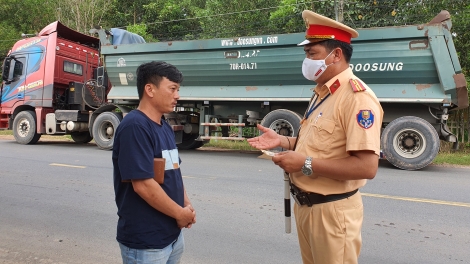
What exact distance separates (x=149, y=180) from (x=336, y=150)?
895 mm

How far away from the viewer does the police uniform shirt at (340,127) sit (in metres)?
1.65

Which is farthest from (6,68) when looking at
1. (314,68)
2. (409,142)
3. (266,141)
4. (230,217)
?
(314,68)

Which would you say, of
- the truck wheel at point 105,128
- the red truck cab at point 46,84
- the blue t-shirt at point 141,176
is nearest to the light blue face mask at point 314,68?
the blue t-shirt at point 141,176

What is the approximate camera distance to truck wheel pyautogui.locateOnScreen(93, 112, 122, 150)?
10.3m

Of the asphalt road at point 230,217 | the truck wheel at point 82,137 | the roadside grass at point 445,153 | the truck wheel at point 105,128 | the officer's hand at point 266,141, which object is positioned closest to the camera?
the officer's hand at point 266,141

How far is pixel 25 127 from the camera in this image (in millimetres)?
11562

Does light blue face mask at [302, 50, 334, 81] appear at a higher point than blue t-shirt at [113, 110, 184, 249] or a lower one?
higher

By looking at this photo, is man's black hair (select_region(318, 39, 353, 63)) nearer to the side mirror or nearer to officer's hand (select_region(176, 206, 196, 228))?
officer's hand (select_region(176, 206, 196, 228))

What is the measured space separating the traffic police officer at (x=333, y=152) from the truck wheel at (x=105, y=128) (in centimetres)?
910

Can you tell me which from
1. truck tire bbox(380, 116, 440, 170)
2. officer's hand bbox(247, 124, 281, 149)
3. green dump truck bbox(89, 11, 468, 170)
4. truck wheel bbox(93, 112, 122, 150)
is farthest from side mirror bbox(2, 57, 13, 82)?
officer's hand bbox(247, 124, 281, 149)

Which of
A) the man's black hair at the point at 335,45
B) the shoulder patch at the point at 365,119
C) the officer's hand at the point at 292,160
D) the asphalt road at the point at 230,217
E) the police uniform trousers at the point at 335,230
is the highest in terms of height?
the man's black hair at the point at 335,45

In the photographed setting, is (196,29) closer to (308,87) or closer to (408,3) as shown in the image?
(408,3)

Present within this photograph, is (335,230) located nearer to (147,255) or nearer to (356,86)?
(356,86)

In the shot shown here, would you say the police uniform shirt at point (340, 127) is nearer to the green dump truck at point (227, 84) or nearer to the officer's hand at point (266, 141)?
the officer's hand at point (266, 141)
